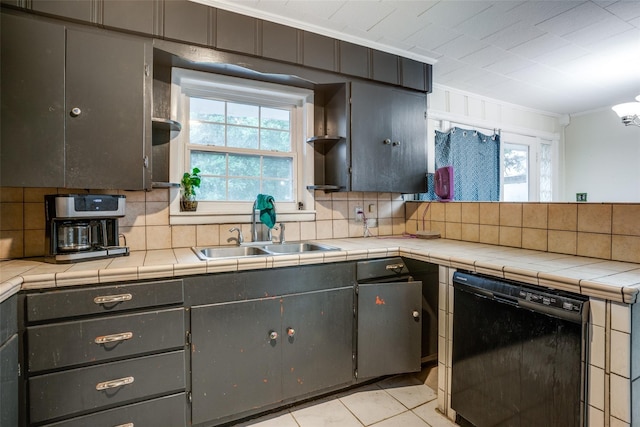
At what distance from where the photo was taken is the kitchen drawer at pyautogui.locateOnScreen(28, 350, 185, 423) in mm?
1252

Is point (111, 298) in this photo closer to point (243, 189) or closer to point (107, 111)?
point (107, 111)

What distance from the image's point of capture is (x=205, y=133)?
2.21 meters

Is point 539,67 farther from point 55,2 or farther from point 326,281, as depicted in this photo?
point 55,2

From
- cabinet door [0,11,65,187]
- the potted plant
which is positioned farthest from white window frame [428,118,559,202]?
cabinet door [0,11,65,187]

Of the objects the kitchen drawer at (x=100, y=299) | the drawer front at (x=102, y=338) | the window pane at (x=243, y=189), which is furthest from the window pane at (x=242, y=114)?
the drawer front at (x=102, y=338)

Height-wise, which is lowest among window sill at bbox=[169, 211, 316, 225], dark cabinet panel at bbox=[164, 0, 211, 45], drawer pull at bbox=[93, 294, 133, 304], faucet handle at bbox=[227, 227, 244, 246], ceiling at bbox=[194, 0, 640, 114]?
drawer pull at bbox=[93, 294, 133, 304]

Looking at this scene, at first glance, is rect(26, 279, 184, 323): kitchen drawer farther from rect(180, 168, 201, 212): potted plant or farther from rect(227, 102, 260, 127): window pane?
rect(227, 102, 260, 127): window pane

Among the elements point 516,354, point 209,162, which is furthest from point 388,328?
point 209,162

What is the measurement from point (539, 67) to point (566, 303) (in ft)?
8.14

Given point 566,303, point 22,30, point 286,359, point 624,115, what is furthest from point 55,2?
point 624,115

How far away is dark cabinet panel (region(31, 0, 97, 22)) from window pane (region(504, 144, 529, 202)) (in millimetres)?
4029

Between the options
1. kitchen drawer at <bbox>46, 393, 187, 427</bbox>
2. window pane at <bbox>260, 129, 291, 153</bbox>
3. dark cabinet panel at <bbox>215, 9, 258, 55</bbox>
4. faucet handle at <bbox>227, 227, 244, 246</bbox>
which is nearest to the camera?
kitchen drawer at <bbox>46, 393, 187, 427</bbox>

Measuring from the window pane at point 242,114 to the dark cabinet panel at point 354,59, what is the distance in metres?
0.72

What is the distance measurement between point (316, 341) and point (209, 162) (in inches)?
55.3
